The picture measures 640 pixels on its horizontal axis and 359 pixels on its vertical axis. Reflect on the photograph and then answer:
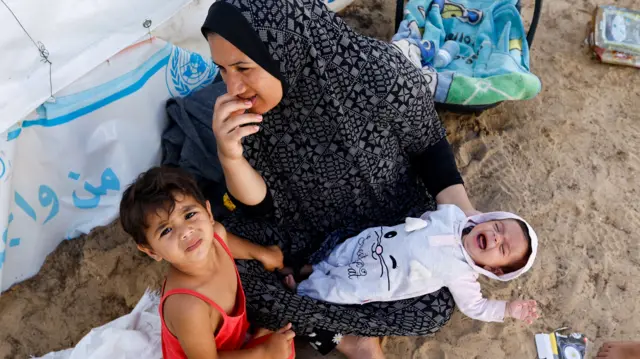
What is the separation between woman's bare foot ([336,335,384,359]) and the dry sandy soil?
0.37ft

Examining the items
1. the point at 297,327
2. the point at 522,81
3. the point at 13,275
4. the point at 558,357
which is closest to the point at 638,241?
the point at 558,357

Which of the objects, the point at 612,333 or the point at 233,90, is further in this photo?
the point at 612,333

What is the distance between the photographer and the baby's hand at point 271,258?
206cm

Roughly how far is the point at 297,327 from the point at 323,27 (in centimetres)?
105

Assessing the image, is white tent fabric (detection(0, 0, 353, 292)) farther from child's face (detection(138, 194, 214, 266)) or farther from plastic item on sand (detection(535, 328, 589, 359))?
plastic item on sand (detection(535, 328, 589, 359))

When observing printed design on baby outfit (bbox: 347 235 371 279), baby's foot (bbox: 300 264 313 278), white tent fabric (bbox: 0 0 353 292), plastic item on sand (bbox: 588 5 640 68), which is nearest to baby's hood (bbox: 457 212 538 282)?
printed design on baby outfit (bbox: 347 235 371 279)

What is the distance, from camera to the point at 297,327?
1.95m

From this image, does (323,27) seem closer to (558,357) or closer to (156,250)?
(156,250)

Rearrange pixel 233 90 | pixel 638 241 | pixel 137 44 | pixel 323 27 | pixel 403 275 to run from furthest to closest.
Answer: pixel 638 241
pixel 137 44
pixel 403 275
pixel 323 27
pixel 233 90

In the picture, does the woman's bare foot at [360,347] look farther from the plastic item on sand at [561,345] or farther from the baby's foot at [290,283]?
the plastic item on sand at [561,345]

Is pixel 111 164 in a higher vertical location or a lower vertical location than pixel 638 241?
higher

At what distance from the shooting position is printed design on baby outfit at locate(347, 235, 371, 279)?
194cm

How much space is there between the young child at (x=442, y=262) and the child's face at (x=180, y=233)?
56cm

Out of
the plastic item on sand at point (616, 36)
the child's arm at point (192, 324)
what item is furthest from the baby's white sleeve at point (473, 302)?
the plastic item on sand at point (616, 36)
